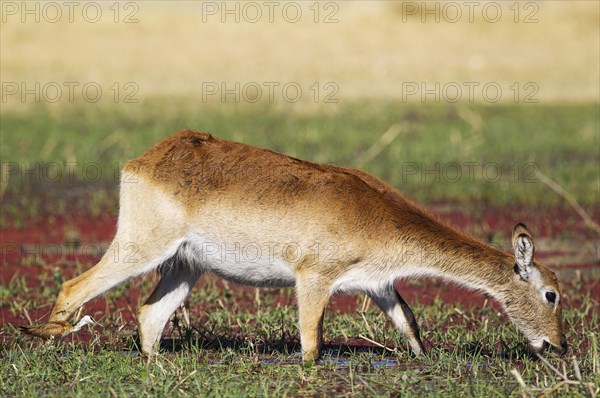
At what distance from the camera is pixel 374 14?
40531 millimetres

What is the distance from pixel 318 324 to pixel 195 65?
24.7 m

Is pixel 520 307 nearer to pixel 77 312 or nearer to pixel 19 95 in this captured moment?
pixel 77 312

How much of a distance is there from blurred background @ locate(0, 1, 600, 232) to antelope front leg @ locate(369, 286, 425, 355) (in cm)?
216

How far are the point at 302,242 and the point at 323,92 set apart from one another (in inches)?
763

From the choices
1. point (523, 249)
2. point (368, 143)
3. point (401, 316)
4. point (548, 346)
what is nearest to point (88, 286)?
point (401, 316)

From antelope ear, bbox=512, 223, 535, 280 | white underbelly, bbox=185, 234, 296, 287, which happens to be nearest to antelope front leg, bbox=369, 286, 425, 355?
white underbelly, bbox=185, 234, 296, 287

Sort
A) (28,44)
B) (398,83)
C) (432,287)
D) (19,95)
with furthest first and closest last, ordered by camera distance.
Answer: (28,44) → (398,83) → (19,95) → (432,287)

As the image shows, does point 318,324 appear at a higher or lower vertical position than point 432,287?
higher

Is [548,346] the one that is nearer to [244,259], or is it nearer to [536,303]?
[536,303]

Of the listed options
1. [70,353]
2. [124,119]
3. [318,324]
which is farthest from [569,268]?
[124,119]

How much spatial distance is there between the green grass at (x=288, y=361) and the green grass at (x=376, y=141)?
6.09 meters

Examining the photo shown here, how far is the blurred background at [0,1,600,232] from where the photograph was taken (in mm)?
15828

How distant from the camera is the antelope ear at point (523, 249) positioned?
695cm

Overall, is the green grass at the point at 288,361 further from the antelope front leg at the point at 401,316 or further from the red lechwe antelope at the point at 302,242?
the red lechwe antelope at the point at 302,242
